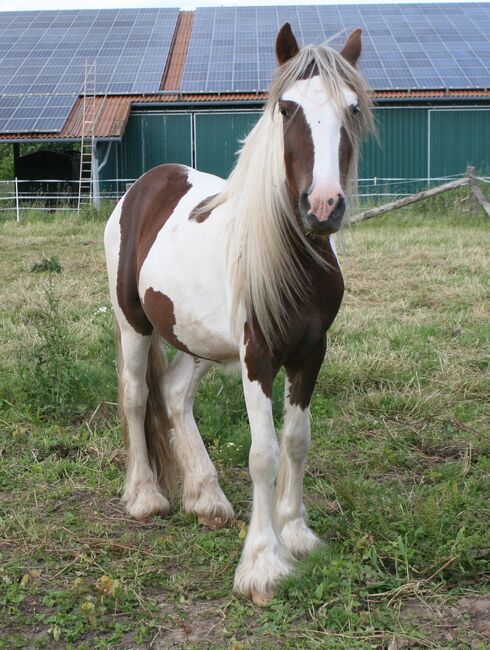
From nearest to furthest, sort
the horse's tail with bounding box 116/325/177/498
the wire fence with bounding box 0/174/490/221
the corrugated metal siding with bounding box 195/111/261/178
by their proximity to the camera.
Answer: the horse's tail with bounding box 116/325/177/498 → the wire fence with bounding box 0/174/490/221 → the corrugated metal siding with bounding box 195/111/261/178

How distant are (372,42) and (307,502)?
21.8m

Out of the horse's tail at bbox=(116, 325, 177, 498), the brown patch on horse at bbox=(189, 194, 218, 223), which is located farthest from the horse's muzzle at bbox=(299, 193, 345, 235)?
the horse's tail at bbox=(116, 325, 177, 498)

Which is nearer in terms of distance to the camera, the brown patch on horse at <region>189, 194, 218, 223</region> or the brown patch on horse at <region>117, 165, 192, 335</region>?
the brown patch on horse at <region>189, 194, 218, 223</region>

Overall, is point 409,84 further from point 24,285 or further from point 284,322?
point 284,322

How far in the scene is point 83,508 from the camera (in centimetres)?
392

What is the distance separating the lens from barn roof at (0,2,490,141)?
2052 cm

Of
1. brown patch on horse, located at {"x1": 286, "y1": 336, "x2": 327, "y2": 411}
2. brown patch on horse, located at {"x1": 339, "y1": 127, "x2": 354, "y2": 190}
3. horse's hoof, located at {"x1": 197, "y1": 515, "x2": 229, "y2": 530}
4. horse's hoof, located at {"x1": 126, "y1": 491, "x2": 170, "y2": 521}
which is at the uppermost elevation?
brown patch on horse, located at {"x1": 339, "y1": 127, "x2": 354, "y2": 190}

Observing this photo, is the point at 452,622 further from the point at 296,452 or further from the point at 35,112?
the point at 35,112

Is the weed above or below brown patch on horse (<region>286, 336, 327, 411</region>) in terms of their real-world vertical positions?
below

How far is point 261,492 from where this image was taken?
3.12 metres

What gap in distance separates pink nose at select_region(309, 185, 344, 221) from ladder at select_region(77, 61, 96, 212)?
16.1m

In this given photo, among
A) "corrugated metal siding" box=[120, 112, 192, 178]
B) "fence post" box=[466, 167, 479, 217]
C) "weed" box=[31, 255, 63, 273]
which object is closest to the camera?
"weed" box=[31, 255, 63, 273]

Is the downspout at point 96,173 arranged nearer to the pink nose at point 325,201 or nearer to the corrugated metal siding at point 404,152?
the corrugated metal siding at point 404,152

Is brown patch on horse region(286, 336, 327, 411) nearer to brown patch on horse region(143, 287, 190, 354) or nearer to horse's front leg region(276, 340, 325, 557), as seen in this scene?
horse's front leg region(276, 340, 325, 557)
